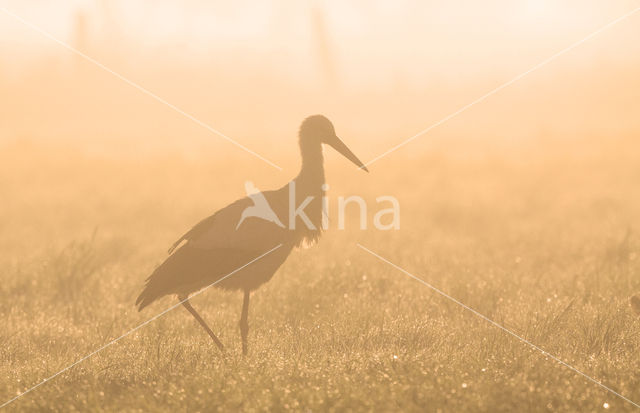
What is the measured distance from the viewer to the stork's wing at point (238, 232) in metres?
5.95

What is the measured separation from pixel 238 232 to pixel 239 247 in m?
0.13

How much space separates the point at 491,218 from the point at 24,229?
8980mm

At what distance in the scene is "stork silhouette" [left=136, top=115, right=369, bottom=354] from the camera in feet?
19.2

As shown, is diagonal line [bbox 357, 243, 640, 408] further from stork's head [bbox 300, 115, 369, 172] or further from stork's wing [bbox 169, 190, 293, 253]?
stork's wing [bbox 169, 190, 293, 253]

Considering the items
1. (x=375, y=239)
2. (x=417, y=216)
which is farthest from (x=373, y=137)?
(x=375, y=239)

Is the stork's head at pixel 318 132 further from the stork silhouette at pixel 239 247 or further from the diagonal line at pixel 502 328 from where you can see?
the diagonal line at pixel 502 328

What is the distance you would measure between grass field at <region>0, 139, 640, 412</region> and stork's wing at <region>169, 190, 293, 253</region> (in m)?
0.86

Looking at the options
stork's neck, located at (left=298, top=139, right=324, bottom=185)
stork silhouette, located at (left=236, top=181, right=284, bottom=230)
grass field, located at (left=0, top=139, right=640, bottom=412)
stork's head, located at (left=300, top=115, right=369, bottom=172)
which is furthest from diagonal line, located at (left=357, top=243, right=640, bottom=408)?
stork silhouette, located at (left=236, top=181, right=284, bottom=230)

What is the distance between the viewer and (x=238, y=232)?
597 centimetres

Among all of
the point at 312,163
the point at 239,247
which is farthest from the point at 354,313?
the point at 312,163

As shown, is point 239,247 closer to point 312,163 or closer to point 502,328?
point 312,163

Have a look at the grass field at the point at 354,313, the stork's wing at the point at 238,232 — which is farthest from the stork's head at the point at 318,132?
the grass field at the point at 354,313

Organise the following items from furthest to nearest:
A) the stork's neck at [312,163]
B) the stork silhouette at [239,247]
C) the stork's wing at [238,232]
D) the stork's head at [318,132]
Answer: the stork's head at [318,132] < the stork's neck at [312,163] < the stork's wing at [238,232] < the stork silhouette at [239,247]

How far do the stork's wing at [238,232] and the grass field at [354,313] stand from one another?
86 centimetres
